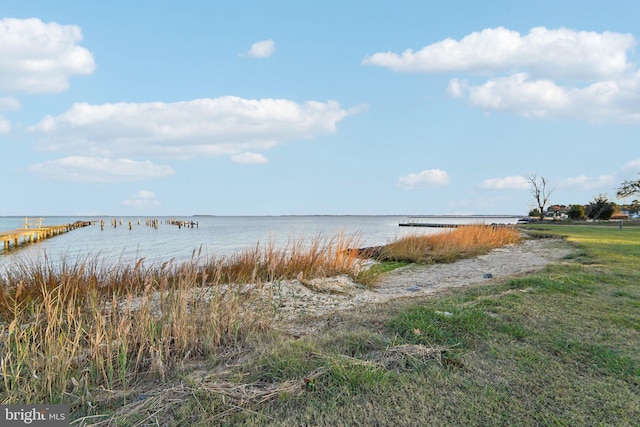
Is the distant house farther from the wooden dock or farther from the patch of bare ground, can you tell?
the wooden dock

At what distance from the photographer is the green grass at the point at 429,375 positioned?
2377mm

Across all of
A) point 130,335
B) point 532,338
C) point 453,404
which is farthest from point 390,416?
point 130,335

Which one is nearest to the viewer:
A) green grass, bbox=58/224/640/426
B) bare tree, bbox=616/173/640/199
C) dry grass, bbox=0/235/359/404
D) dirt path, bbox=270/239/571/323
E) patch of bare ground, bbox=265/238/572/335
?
green grass, bbox=58/224/640/426

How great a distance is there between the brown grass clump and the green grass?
8.03 meters

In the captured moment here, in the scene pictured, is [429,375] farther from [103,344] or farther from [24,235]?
[24,235]

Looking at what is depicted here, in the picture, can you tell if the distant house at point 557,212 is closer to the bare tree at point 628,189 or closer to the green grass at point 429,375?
the bare tree at point 628,189

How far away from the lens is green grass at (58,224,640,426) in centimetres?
238

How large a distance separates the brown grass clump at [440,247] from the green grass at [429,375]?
803 cm

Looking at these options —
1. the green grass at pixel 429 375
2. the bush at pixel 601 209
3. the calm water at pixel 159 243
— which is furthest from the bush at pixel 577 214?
the green grass at pixel 429 375

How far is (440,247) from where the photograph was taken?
1380 centimetres

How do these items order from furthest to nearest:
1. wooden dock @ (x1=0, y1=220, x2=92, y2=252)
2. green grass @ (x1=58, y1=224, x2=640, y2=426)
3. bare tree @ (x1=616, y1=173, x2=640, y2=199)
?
bare tree @ (x1=616, y1=173, x2=640, y2=199), wooden dock @ (x1=0, y1=220, x2=92, y2=252), green grass @ (x1=58, y1=224, x2=640, y2=426)

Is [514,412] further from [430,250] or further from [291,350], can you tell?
[430,250]

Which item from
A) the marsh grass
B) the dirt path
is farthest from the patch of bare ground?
the marsh grass

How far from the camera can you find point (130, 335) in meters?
3.58
